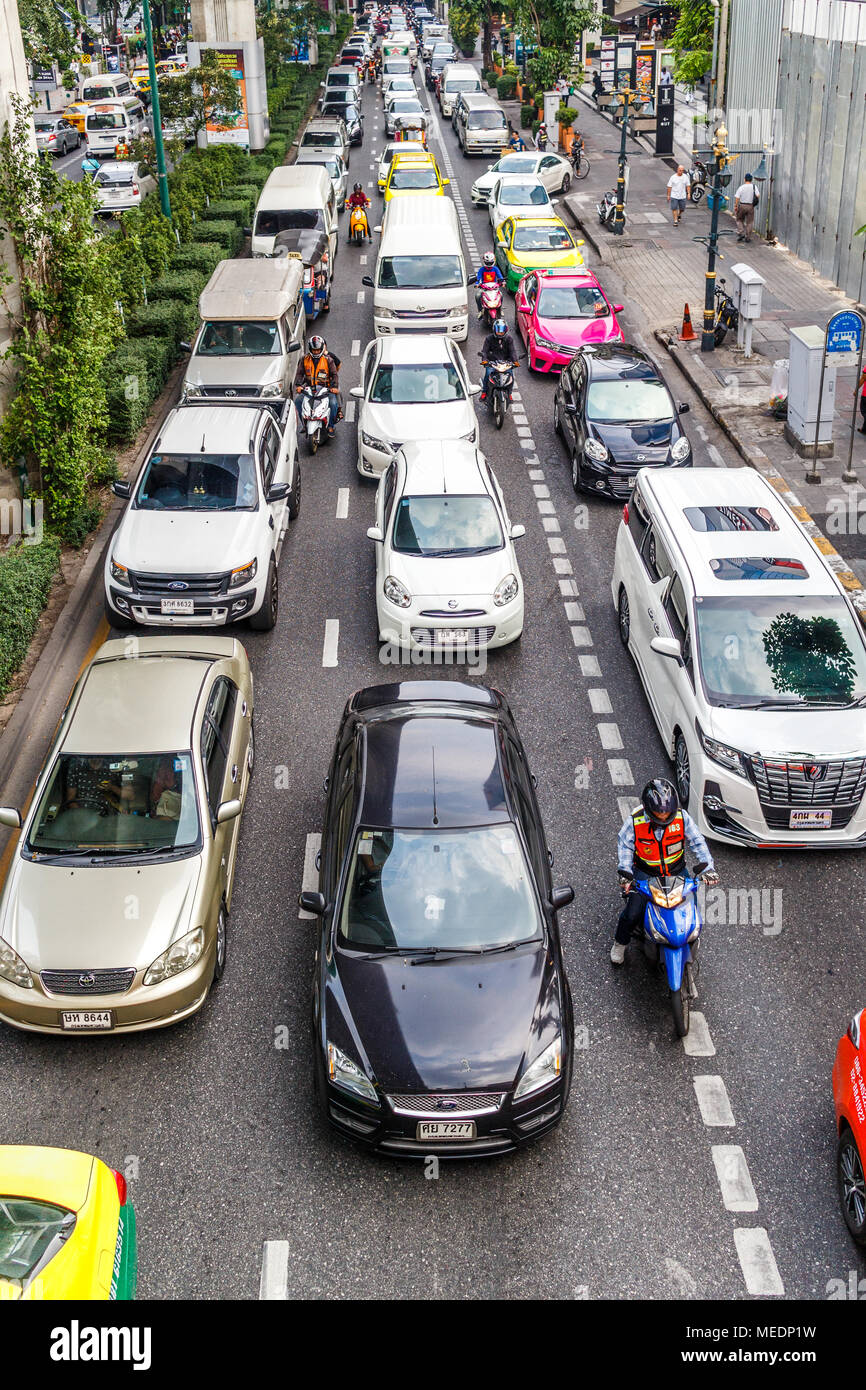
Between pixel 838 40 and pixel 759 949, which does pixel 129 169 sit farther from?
pixel 759 949

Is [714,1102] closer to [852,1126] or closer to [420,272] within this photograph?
[852,1126]

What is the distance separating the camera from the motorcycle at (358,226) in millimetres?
32344

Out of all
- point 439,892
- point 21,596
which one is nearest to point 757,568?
point 439,892

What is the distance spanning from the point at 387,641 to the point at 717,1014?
18.9 ft

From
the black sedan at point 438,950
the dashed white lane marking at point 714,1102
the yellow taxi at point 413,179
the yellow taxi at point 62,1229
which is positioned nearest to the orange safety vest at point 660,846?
the black sedan at point 438,950

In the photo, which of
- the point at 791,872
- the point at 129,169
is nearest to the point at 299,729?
the point at 791,872

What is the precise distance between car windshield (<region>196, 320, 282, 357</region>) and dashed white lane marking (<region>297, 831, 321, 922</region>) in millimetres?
10762

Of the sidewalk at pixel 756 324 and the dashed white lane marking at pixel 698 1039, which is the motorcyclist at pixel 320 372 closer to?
the sidewalk at pixel 756 324

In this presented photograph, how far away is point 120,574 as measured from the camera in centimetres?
1365

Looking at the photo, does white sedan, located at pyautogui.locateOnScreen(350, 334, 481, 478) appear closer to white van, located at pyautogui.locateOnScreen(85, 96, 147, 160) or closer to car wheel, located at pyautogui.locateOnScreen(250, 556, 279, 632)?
car wheel, located at pyautogui.locateOnScreen(250, 556, 279, 632)

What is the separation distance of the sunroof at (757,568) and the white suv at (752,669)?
0.01 meters

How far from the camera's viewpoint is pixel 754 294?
2267 cm

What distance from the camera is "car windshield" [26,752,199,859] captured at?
9195 mm

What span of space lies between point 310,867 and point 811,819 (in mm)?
3872
